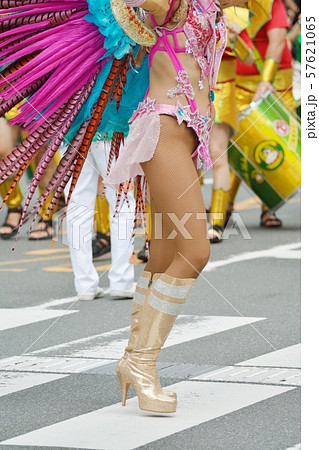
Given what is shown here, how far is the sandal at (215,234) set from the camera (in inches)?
396

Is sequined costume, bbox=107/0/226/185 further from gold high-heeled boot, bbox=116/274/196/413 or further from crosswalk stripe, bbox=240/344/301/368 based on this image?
crosswalk stripe, bbox=240/344/301/368

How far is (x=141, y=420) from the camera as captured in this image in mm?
4684

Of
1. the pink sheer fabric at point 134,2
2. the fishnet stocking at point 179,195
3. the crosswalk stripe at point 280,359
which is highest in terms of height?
the pink sheer fabric at point 134,2

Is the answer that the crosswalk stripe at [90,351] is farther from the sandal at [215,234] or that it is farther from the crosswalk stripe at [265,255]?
the sandal at [215,234]

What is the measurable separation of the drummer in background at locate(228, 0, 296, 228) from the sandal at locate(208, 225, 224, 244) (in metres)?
0.84

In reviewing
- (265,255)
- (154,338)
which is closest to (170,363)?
(154,338)

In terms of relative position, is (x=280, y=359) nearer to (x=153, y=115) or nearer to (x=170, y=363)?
(x=170, y=363)

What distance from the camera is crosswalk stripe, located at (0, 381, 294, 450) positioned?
437 centimetres

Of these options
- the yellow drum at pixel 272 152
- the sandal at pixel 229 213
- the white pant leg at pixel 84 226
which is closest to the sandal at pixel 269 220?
the yellow drum at pixel 272 152

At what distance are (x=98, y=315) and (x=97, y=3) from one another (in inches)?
107

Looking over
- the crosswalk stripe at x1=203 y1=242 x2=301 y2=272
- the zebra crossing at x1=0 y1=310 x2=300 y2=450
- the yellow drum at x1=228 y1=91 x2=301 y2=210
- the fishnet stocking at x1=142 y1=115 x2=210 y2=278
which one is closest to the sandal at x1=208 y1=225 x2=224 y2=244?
the crosswalk stripe at x1=203 y1=242 x2=301 y2=272

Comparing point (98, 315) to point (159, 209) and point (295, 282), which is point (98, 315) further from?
point (159, 209)
